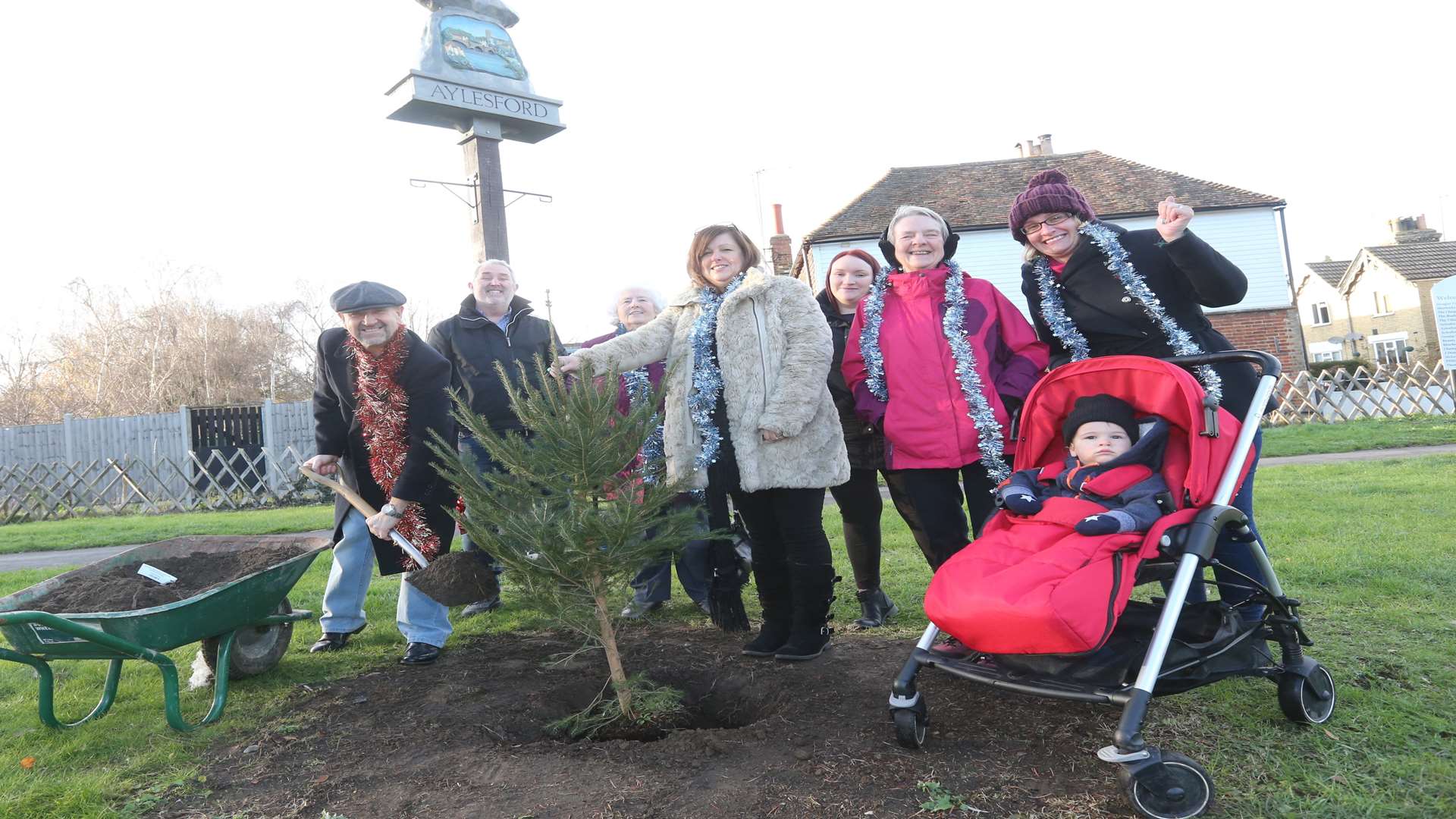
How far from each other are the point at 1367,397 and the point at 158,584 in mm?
23241

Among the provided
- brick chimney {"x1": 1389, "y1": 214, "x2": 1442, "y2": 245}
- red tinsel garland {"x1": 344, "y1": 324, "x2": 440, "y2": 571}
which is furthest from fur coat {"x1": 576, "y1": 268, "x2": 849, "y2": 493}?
brick chimney {"x1": 1389, "y1": 214, "x2": 1442, "y2": 245}

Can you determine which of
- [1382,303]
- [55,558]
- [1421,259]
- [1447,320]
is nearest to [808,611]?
[55,558]

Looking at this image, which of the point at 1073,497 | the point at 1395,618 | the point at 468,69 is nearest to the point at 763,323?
the point at 1073,497

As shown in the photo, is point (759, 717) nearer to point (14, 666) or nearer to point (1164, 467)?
point (1164, 467)

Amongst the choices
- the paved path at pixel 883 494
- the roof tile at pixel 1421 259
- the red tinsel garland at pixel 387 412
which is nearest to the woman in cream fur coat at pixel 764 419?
the red tinsel garland at pixel 387 412

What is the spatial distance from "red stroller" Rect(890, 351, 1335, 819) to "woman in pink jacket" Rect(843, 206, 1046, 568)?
664 millimetres

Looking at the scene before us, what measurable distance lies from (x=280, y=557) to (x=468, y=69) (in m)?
7.60

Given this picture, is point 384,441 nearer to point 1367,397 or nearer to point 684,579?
point 684,579

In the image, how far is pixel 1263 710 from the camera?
10.7 ft

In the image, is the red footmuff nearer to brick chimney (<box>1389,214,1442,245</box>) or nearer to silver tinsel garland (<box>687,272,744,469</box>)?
silver tinsel garland (<box>687,272,744,469</box>)

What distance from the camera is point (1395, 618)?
4312 millimetres

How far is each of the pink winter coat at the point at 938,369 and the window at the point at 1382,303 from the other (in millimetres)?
53878

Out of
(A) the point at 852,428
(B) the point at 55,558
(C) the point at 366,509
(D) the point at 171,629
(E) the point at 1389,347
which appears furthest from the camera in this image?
(E) the point at 1389,347

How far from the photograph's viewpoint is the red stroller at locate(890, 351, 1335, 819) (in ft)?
8.52
